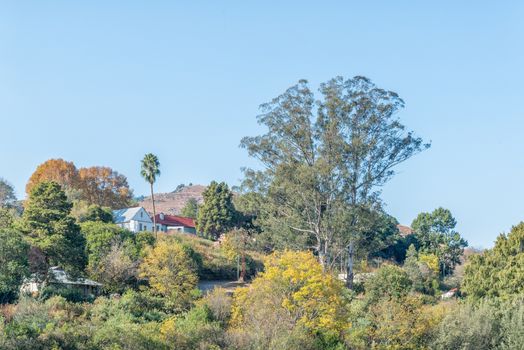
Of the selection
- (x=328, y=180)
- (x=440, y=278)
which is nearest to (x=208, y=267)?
(x=328, y=180)

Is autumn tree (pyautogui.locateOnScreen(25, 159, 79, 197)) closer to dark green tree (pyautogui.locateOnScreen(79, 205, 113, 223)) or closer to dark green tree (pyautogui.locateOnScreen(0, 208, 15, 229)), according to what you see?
dark green tree (pyautogui.locateOnScreen(79, 205, 113, 223))

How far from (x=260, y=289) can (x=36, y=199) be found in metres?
19.2

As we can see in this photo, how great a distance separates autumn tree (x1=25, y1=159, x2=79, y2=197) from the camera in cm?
8669

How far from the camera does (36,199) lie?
4866 cm

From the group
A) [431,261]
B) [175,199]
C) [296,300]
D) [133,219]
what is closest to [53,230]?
[296,300]

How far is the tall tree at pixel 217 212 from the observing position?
80.8 metres

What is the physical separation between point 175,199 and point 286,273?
132113mm

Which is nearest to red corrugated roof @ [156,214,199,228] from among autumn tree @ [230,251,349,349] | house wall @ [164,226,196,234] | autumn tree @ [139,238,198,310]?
house wall @ [164,226,196,234]

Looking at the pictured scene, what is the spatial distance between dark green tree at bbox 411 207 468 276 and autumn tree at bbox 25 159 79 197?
39.6 meters

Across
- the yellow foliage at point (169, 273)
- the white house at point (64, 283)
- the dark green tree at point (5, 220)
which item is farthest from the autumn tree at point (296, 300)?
the dark green tree at point (5, 220)

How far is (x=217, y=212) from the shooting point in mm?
80875

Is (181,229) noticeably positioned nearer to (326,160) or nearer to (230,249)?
(230,249)

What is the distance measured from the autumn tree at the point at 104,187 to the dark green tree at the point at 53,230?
4155cm

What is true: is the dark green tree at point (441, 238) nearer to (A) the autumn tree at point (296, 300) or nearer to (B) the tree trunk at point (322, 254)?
(B) the tree trunk at point (322, 254)
